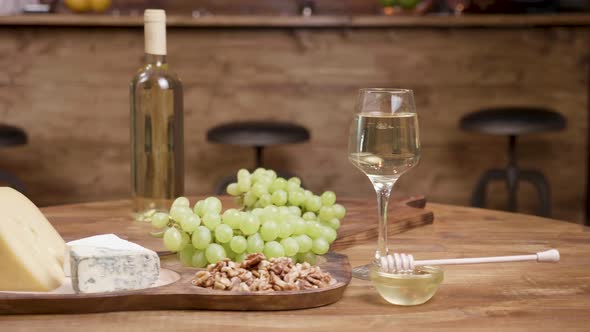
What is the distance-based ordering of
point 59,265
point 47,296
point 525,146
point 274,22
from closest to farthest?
point 47,296 < point 59,265 < point 274,22 < point 525,146

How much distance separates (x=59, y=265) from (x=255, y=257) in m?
0.27

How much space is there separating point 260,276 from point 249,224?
12 cm

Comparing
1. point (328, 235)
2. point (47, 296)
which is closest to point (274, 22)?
point (328, 235)

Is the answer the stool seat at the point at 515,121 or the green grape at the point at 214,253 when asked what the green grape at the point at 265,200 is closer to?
the green grape at the point at 214,253

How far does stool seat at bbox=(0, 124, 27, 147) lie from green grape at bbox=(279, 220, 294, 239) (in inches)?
86.1

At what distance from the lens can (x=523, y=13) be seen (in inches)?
140

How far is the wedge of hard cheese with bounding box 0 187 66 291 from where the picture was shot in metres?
1.04

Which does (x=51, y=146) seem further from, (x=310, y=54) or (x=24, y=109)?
(x=310, y=54)

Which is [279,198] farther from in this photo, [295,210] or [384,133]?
[384,133]

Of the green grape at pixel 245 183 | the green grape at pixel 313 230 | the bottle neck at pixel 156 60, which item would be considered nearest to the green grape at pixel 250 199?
the green grape at pixel 245 183

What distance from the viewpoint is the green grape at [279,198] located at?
4.40ft

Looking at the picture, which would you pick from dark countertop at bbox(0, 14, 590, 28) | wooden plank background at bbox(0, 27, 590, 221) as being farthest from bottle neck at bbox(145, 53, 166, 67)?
wooden plank background at bbox(0, 27, 590, 221)

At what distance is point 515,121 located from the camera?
3.18 m

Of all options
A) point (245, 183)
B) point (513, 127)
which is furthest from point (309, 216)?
point (513, 127)
